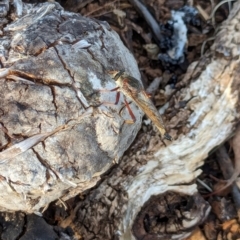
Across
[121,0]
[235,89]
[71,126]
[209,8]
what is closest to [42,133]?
[71,126]

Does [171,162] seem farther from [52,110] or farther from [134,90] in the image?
[52,110]

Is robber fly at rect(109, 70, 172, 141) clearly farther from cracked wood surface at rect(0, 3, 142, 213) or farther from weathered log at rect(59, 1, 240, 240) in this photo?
weathered log at rect(59, 1, 240, 240)

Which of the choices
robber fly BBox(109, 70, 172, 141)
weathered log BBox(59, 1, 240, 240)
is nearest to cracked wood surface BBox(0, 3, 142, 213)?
robber fly BBox(109, 70, 172, 141)

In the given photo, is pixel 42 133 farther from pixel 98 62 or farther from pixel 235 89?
pixel 235 89

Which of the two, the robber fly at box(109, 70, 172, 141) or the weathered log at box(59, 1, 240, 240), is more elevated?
the robber fly at box(109, 70, 172, 141)

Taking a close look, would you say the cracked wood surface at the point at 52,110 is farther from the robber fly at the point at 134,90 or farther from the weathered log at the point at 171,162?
the weathered log at the point at 171,162

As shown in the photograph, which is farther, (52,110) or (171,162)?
(171,162)

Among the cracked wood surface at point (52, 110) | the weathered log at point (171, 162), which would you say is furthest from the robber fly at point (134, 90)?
the weathered log at point (171, 162)

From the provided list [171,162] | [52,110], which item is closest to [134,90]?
[52,110]

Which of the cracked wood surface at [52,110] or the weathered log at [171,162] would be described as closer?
the cracked wood surface at [52,110]
